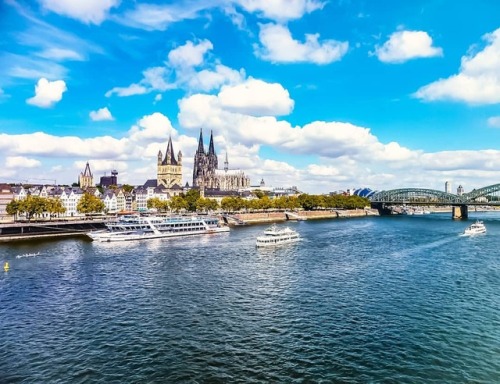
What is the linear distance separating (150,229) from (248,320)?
65341mm

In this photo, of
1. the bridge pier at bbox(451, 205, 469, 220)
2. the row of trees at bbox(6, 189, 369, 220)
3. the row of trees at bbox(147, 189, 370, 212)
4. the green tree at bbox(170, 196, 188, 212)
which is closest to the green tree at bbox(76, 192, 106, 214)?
the row of trees at bbox(6, 189, 369, 220)

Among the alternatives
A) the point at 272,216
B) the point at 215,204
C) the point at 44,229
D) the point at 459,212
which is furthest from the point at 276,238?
the point at 459,212

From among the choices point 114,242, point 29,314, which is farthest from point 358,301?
point 114,242

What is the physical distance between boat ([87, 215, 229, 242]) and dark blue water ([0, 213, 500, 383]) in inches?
885

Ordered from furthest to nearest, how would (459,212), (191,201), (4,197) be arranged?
(459,212) → (191,201) → (4,197)

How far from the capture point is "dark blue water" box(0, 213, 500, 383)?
25359mm

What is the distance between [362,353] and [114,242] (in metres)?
67.2

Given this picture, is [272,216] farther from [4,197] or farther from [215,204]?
[4,197]

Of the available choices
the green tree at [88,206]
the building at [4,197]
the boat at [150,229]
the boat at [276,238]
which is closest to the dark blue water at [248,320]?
the boat at [276,238]

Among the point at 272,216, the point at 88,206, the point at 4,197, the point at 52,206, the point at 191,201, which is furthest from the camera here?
the point at 272,216

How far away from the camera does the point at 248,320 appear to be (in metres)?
34.2

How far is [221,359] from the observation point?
2675 centimetres

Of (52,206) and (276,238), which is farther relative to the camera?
(52,206)

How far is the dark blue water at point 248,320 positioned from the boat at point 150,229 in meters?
22.5
